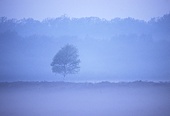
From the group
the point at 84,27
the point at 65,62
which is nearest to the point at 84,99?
the point at 65,62

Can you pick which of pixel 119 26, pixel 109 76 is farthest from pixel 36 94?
pixel 119 26

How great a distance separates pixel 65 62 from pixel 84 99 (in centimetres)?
853

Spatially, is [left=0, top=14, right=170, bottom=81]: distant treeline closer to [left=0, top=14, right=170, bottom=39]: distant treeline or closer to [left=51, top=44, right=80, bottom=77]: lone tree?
[left=0, top=14, right=170, bottom=39]: distant treeline

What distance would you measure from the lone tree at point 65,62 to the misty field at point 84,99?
5.18 m

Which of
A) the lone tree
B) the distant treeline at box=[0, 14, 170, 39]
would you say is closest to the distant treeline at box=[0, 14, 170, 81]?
the distant treeline at box=[0, 14, 170, 39]

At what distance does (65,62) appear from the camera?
1895 centimetres

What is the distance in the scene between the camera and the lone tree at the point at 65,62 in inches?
744

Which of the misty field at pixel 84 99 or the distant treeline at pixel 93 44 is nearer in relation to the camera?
the misty field at pixel 84 99

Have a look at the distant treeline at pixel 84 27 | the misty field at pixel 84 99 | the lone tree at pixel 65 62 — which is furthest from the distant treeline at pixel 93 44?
the misty field at pixel 84 99

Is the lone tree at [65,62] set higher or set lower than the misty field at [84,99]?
higher

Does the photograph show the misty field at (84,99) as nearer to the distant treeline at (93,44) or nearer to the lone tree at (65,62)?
the lone tree at (65,62)

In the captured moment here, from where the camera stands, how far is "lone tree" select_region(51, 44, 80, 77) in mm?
18906

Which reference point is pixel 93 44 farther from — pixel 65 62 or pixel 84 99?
pixel 84 99

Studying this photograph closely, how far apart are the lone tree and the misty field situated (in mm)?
5177
